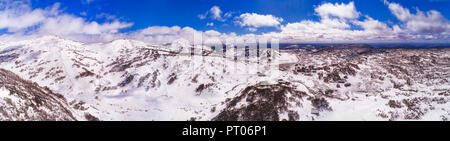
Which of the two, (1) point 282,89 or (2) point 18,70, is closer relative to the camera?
(1) point 282,89

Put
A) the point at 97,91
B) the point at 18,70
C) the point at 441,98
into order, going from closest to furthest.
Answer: the point at 441,98, the point at 97,91, the point at 18,70

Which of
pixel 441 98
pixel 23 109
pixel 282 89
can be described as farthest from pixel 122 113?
pixel 441 98

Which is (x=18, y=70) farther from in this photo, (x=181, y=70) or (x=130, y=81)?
(x=181, y=70)

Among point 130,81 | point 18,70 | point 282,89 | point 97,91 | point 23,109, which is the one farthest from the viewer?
point 18,70

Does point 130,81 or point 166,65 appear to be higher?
point 166,65
